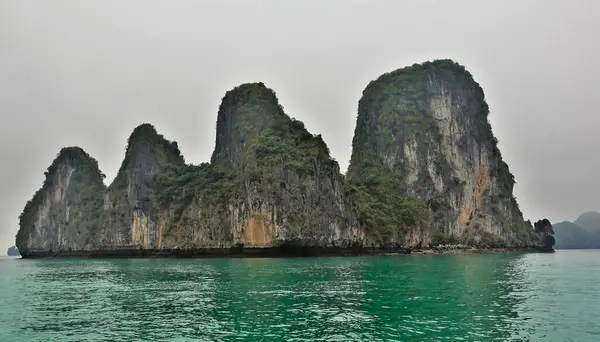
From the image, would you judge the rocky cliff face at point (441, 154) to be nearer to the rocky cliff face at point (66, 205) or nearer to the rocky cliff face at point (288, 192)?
the rocky cliff face at point (288, 192)

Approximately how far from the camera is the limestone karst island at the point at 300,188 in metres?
80.9

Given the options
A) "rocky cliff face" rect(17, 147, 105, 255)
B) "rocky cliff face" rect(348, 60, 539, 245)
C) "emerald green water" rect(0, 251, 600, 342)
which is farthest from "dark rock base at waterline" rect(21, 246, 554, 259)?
"emerald green water" rect(0, 251, 600, 342)

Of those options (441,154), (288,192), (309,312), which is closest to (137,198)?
(288,192)

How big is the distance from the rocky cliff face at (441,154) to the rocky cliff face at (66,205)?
63.3m

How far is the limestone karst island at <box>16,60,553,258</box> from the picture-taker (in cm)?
8088

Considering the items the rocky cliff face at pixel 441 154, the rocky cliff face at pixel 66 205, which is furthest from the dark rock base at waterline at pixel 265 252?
the rocky cliff face at pixel 441 154

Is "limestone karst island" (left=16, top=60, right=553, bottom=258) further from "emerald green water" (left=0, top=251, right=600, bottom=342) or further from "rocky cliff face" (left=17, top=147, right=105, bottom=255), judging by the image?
"emerald green water" (left=0, top=251, right=600, bottom=342)

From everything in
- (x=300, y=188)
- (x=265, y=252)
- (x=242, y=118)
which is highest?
(x=242, y=118)

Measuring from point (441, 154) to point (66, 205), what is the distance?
9101cm

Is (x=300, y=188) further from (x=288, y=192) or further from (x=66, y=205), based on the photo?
(x=66, y=205)

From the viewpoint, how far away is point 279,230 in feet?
250

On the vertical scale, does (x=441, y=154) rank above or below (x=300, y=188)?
above

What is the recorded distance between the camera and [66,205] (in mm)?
121500

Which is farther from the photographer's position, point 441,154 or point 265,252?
point 441,154
